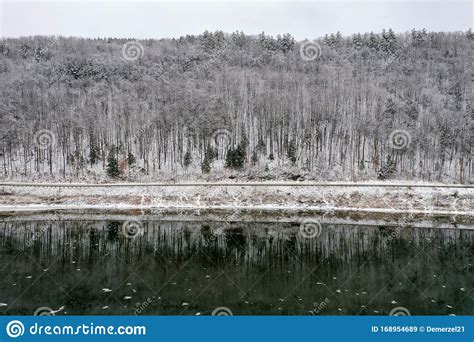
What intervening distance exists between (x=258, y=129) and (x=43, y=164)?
40.4 meters

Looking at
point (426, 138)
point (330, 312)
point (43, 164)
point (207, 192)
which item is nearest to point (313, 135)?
point (426, 138)

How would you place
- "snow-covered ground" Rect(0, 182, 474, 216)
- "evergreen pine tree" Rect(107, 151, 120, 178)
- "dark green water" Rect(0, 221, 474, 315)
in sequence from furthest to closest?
"evergreen pine tree" Rect(107, 151, 120, 178) → "snow-covered ground" Rect(0, 182, 474, 216) → "dark green water" Rect(0, 221, 474, 315)

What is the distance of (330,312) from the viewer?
25.0 m

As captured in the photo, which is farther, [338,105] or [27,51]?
[27,51]

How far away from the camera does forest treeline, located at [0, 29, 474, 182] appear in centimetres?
7975

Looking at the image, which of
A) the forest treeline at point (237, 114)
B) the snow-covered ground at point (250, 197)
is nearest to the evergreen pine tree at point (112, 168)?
the forest treeline at point (237, 114)

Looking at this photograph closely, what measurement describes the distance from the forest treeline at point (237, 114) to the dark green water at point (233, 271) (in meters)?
30.3

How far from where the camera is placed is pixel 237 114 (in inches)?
3792

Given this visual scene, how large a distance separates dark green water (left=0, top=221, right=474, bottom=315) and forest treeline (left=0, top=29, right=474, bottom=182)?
99.4 ft

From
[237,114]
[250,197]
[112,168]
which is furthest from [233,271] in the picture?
[237,114]

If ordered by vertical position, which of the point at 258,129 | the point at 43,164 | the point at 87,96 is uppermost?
the point at 87,96

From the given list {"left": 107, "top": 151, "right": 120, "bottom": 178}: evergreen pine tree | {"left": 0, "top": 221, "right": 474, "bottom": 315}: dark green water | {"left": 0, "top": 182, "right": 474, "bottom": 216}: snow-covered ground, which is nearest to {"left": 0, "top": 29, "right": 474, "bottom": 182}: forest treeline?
{"left": 107, "top": 151, "right": 120, "bottom": 178}: evergreen pine tree

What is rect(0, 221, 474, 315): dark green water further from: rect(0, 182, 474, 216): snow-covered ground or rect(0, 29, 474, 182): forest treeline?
rect(0, 29, 474, 182): forest treeline

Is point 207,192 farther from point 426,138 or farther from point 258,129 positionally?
point 426,138
